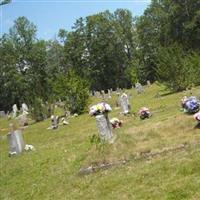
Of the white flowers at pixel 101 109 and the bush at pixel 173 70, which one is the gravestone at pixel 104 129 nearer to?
the white flowers at pixel 101 109

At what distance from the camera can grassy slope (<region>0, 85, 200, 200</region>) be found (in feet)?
29.9

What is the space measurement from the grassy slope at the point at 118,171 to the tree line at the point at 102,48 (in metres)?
48.8

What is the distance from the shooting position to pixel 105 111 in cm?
1514

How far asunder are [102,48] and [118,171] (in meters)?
70.5

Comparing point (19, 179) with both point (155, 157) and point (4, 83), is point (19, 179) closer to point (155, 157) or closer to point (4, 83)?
point (155, 157)

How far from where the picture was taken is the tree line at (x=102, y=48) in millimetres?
65812

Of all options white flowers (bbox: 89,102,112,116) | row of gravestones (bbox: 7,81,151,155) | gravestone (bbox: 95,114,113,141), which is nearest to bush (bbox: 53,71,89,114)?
row of gravestones (bbox: 7,81,151,155)

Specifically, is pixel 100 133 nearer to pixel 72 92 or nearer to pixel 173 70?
pixel 173 70

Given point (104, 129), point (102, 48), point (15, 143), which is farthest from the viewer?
point (102, 48)

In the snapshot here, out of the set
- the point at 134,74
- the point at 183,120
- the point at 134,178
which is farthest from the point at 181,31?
the point at 134,178

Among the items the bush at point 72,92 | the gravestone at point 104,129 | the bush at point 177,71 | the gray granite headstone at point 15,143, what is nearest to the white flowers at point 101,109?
the gravestone at point 104,129

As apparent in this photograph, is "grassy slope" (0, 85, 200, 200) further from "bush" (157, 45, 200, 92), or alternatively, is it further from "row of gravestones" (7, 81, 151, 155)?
"bush" (157, 45, 200, 92)

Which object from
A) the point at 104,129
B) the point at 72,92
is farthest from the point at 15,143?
the point at 72,92

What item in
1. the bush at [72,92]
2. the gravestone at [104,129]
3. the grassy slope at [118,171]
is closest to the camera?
the grassy slope at [118,171]
